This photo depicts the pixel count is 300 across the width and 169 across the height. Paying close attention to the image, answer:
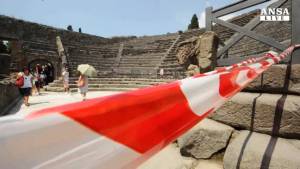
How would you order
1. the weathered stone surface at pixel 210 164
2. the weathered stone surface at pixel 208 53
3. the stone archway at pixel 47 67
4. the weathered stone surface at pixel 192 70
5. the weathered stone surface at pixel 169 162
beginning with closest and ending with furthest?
the weathered stone surface at pixel 210 164 → the weathered stone surface at pixel 169 162 → the weathered stone surface at pixel 208 53 → the weathered stone surface at pixel 192 70 → the stone archway at pixel 47 67

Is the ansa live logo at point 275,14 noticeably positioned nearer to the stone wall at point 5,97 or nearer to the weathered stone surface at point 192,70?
the weathered stone surface at point 192,70

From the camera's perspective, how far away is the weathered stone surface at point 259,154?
6.17 feet

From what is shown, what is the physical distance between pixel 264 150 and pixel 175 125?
4.49 ft

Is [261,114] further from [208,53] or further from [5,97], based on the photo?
[5,97]

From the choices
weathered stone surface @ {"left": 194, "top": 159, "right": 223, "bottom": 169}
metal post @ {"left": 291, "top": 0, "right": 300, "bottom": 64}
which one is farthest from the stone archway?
weathered stone surface @ {"left": 194, "top": 159, "right": 223, "bottom": 169}

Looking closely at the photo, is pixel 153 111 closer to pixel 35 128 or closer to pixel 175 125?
pixel 175 125

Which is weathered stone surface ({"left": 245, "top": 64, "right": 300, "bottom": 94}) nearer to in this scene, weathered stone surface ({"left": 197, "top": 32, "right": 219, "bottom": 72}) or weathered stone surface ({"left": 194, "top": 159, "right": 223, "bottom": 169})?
weathered stone surface ({"left": 194, "top": 159, "right": 223, "bottom": 169})

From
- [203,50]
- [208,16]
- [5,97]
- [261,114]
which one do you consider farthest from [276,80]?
[5,97]

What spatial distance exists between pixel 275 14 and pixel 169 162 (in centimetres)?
249

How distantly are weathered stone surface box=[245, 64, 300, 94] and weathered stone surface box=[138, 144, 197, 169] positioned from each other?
3.44 ft

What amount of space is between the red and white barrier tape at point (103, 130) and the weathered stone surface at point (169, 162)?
5.10ft

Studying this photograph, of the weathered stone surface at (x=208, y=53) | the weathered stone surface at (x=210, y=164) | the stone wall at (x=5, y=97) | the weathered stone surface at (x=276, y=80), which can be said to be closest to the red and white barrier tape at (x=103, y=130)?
the weathered stone surface at (x=210, y=164)

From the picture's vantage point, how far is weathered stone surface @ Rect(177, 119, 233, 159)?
2564 millimetres

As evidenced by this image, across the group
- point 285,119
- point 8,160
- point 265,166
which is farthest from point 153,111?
point 285,119
